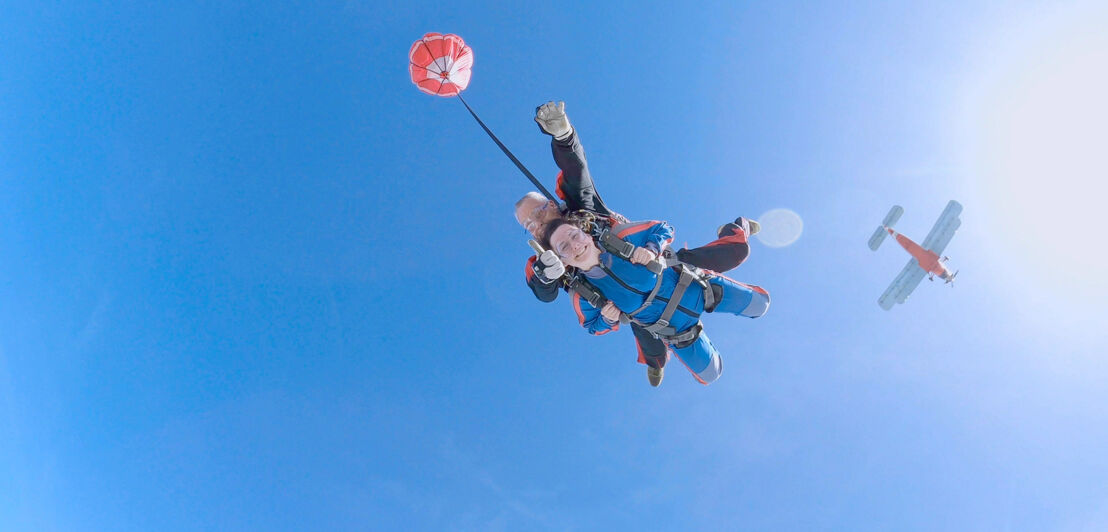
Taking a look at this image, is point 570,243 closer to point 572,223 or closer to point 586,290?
point 572,223

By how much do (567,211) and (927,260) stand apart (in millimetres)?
25940

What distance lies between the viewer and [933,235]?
24.3 m

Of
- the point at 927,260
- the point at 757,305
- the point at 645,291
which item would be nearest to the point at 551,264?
the point at 645,291

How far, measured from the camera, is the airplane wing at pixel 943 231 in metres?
24.0

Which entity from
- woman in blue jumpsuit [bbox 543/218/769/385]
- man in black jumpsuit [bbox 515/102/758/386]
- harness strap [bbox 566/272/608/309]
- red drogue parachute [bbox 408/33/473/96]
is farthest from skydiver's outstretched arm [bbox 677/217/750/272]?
red drogue parachute [bbox 408/33/473/96]

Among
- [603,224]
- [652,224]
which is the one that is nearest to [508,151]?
[603,224]

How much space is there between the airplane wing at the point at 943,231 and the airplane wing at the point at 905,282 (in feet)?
3.57

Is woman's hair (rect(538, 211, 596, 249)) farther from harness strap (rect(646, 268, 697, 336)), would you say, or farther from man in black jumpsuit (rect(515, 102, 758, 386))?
harness strap (rect(646, 268, 697, 336))

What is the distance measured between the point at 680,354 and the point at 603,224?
2.65 metres

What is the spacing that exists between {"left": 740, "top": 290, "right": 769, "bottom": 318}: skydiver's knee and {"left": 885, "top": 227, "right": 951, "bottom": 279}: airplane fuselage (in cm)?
2283

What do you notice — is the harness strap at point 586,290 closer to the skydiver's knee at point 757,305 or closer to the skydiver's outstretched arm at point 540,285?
the skydiver's outstretched arm at point 540,285

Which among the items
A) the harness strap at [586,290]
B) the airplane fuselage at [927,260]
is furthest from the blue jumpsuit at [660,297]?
the airplane fuselage at [927,260]

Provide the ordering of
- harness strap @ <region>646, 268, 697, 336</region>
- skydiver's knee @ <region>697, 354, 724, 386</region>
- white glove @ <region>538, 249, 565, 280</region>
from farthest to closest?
skydiver's knee @ <region>697, 354, 724, 386</region>, harness strap @ <region>646, 268, 697, 336</region>, white glove @ <region>538, 249, 565, 280</region>

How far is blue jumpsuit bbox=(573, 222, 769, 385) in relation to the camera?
19.2 ft
